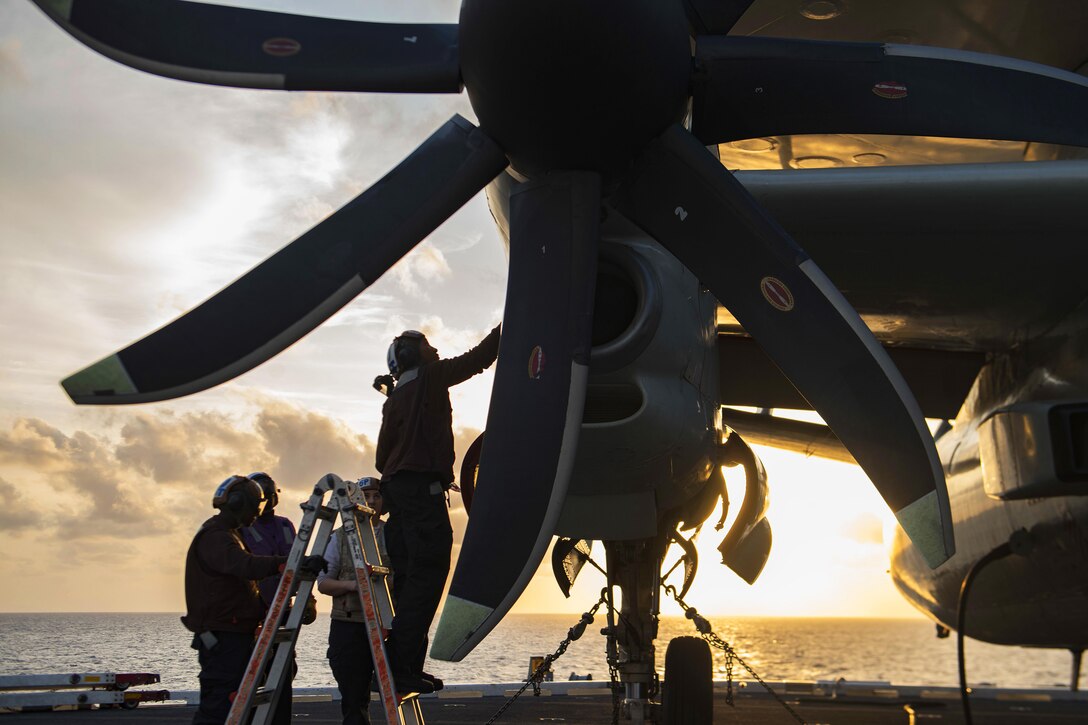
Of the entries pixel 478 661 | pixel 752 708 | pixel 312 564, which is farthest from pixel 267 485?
pixel 478 661

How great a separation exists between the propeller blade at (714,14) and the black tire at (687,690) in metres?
3.84

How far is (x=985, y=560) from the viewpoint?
7.61m

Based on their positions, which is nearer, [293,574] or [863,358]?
[863,358]

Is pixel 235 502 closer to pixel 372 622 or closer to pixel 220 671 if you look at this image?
pixel 220 671

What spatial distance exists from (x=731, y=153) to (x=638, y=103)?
6.72 m

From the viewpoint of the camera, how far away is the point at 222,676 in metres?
5.07

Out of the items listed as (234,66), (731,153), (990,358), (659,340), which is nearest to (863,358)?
(659,340)

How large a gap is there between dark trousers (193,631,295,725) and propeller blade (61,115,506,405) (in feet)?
6.41

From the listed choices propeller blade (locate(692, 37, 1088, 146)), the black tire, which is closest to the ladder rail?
the black tire

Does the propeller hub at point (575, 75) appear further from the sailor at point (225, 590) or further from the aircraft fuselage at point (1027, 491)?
the aircraft fuselage at point (1027, 491)

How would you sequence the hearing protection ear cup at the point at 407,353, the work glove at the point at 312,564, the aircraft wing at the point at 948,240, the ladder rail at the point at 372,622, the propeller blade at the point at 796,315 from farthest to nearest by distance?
1. the aircraft wing at the point at 948,240
2. the hearing protection ear cup at the point at 407,353
3. the work glove at the point at 312,564
4. the ladder rail at the point at 372,622
5. the propeller blade at the point at 796,315

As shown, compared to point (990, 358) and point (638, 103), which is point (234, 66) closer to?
point (638, 103)

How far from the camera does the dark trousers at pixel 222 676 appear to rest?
4.93m

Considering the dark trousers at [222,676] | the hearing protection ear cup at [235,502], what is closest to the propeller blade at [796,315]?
the hearing protection ear cup at [235,502]
